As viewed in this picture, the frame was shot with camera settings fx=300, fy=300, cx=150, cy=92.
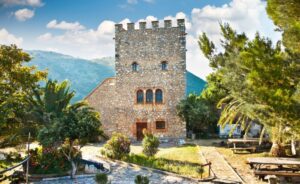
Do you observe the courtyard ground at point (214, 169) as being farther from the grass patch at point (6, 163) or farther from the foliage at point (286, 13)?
the foliage at point (286, 13)

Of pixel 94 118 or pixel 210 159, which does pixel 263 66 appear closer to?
pixel 94 118

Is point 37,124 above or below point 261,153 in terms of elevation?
above

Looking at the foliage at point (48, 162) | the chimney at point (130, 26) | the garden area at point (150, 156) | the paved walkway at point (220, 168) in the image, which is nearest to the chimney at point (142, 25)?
the chimney at point (130, 26)

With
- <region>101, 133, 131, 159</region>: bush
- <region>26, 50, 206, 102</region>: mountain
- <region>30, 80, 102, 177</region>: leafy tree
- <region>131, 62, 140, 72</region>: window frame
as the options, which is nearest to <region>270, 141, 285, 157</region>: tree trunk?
<region>101, 133, 131, 159</region>: bush

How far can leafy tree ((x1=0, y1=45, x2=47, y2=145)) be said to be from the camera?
578 inches

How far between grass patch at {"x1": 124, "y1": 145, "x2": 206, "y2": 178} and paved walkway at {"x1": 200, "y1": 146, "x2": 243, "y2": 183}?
0.65 m

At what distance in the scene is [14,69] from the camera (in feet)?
53.4

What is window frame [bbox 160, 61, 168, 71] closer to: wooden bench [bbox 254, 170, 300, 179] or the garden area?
the garden area

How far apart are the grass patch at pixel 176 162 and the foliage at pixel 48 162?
3911 mm

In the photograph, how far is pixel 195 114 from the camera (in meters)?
24.9

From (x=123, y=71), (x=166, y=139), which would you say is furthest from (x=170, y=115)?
(x=123, y=71)

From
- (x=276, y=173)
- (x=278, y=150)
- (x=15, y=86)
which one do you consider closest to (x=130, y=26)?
(x=15, y=86)

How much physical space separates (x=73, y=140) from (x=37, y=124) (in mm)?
2768

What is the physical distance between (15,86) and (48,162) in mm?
4809
